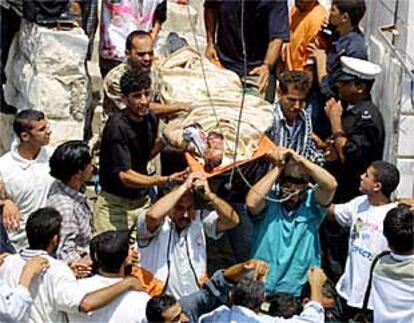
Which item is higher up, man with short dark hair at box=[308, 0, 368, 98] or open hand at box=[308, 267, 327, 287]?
man with short dark hair at box=[308, 0, 368, 98]

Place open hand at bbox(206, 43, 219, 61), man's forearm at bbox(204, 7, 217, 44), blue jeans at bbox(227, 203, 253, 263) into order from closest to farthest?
blue jeans at bbox(227, 203, 253, 263) < open hand at bbox(206, 43, 219, 61) < man's forearm at bbox(204, 7, 217, 44)

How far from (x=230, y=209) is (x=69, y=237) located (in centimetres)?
91

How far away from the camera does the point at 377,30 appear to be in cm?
1102

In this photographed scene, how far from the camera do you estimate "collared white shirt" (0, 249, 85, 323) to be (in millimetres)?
8172

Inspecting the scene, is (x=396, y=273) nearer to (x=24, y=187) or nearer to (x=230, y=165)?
(x=230, y=165)

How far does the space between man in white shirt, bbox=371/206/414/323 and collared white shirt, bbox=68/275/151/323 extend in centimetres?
132

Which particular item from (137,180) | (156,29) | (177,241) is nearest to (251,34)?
(156,29)

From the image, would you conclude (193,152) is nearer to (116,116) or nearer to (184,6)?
(116,116)

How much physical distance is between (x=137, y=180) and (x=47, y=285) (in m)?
1.32

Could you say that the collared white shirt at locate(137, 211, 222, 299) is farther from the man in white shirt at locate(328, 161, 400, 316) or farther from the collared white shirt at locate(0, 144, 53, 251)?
the man in white shirt at locate(328, 161, 400, 316)

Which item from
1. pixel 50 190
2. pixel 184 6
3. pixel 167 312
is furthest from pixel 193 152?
pixel 184 6

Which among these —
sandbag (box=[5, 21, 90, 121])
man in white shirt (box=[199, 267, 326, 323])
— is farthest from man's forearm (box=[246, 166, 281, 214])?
sandbag (box=[5, 21, 90, 121])

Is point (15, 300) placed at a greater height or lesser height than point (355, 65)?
lesser

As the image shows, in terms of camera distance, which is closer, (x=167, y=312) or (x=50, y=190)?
(x=167, y=312)
